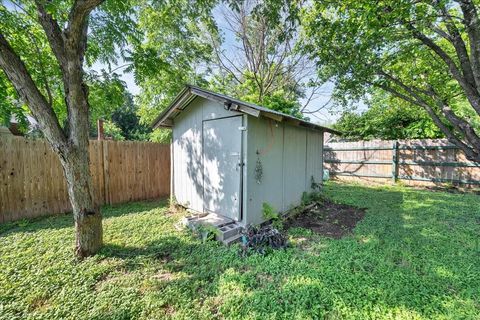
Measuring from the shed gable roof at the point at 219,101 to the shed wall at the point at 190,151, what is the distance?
17 centimetres

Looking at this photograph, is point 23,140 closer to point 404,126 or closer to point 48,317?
point 48,317

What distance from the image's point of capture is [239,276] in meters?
2.64

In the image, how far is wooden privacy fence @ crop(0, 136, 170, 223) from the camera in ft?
14.3

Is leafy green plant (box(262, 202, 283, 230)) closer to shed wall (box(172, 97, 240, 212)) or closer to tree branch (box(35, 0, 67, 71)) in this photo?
shed wall (box(172, 97, 240, 212))

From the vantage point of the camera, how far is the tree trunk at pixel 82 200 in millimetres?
2797

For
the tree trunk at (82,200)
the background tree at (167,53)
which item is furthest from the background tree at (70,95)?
the background tree at (167,53)

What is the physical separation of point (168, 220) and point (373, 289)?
12.5ft

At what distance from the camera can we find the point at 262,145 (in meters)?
4.12

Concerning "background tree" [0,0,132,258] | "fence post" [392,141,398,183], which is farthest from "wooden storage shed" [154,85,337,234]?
"fence post" [392,141,398,183]

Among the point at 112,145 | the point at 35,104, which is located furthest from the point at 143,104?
the point at 35,104

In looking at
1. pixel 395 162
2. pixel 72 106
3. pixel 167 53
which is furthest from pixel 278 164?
pixel 395 162

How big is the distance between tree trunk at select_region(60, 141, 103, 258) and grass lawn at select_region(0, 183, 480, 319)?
0.22 metres

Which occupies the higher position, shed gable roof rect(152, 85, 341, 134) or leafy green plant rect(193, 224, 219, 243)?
shed gable roof rect(152, 85, 341, 134)

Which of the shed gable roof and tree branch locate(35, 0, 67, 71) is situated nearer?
tree branch locate(35, 0, 67, 71)
